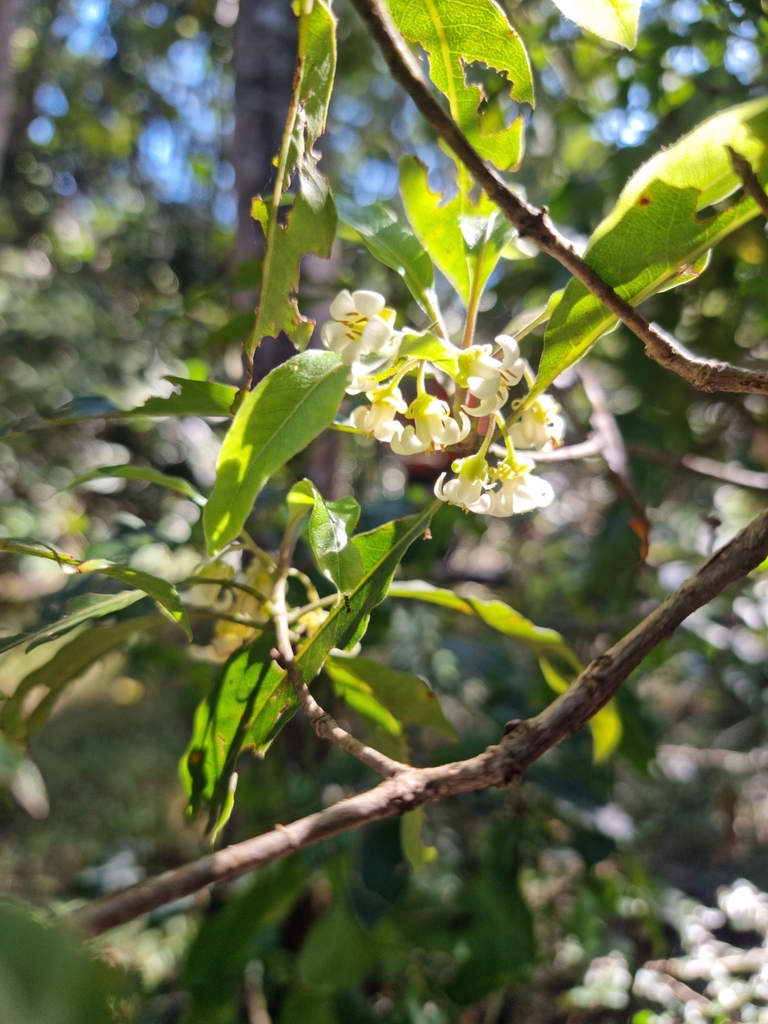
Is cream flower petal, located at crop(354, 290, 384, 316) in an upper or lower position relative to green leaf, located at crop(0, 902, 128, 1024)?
upper

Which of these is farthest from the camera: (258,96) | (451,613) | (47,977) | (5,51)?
(451,613)

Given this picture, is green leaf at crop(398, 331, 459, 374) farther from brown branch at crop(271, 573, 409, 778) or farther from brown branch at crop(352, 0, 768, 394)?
brown branch at crop(271, 573, 409, 778)

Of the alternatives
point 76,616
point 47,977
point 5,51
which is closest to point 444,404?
point 76,616

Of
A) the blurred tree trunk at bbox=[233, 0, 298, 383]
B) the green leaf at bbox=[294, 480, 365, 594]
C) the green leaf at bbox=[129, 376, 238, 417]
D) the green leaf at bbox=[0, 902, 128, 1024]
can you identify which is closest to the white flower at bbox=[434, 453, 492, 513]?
the green leaf at bbox=[294, 480, 365, 594]

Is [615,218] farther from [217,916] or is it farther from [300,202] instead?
[217,916]

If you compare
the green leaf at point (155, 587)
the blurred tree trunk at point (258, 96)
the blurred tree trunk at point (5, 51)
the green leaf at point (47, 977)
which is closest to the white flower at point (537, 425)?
the green leaf at point (155, 587)

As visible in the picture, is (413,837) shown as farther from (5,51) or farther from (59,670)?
(5,51)
